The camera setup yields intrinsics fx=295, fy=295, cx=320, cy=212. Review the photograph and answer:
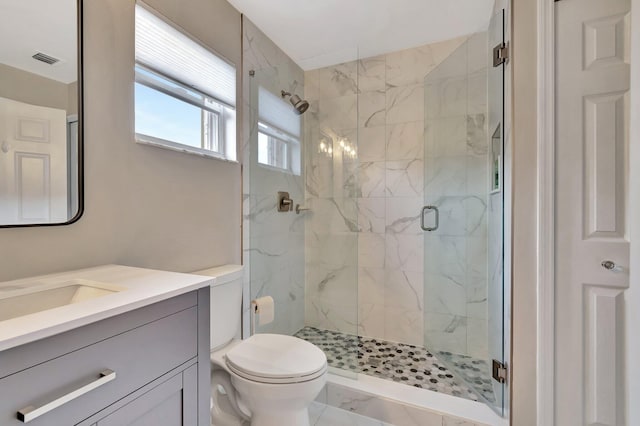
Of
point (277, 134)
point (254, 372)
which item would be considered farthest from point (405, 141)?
point (254, 372)

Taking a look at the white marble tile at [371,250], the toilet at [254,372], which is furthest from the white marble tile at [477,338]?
the toilet at [254,372]

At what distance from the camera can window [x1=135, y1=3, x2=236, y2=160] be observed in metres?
1.31

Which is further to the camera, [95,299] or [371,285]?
[371,285]

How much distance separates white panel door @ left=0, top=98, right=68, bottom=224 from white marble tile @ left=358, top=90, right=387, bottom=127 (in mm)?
2005

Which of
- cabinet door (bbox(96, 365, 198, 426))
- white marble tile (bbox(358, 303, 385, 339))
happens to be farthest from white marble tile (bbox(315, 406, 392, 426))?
cabinet door (bbox(96, 365, 198, 426))

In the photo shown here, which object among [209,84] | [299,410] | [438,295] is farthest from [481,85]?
[299,410]

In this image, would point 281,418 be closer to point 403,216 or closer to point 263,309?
point 263,309

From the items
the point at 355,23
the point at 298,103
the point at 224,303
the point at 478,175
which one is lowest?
the point at 224,303

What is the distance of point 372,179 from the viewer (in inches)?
99.4

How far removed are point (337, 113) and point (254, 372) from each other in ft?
6.02

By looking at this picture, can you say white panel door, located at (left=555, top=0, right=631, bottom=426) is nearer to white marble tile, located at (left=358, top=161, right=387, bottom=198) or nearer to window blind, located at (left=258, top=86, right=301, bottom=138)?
white marble tile, located at (left=358, top=161, right=387, bottom=198)

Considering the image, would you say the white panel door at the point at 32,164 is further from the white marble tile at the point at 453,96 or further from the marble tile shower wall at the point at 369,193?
the white marble tile at the point at 453,96

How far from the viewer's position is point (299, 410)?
4.18 feet

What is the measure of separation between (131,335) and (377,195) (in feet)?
6.84
